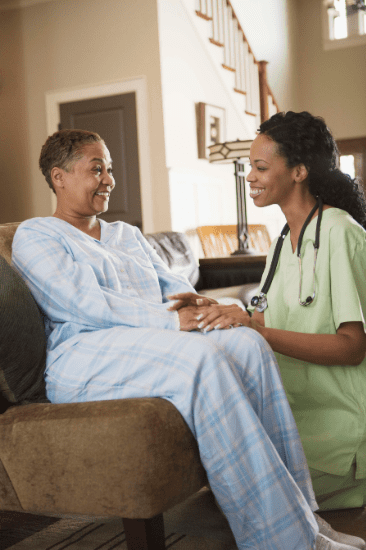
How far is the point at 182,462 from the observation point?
1.32m

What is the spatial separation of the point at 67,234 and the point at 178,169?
3.88 metres

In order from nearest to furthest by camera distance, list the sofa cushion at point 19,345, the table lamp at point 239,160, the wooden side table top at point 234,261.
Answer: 1. the sofa cushion at point 19,345
2. the wooden side table top at point 234,261
3. the table lamp at point 239,160

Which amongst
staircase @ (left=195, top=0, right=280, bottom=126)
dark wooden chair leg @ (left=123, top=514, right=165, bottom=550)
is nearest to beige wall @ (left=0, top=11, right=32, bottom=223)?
staircase @ (left=195, top=0, right=280, bottom=126)

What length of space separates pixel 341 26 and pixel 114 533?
8.70m

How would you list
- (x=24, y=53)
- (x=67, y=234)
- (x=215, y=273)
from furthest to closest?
1. (x=24, y=53)
2. (x=215, y=273)
3. (x=67, y=234)

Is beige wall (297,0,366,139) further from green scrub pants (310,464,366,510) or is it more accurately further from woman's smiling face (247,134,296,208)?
green scrub pants (310,464,366,510)

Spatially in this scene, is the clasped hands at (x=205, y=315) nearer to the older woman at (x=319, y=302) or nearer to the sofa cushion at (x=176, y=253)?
the older woman at (x=319, y=302)

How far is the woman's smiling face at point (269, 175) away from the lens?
1808 mm

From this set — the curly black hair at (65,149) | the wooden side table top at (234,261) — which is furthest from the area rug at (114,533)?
the wooden side table top at (234,261)

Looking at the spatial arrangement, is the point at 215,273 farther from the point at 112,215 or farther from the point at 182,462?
the point at 182,462

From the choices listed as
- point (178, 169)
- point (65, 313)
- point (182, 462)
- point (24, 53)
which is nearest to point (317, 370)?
point (182, 462)

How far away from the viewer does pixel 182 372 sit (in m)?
1.37

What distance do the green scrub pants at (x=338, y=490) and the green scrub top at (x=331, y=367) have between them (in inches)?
1.0

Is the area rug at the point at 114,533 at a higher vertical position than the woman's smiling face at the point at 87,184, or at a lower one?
lower
